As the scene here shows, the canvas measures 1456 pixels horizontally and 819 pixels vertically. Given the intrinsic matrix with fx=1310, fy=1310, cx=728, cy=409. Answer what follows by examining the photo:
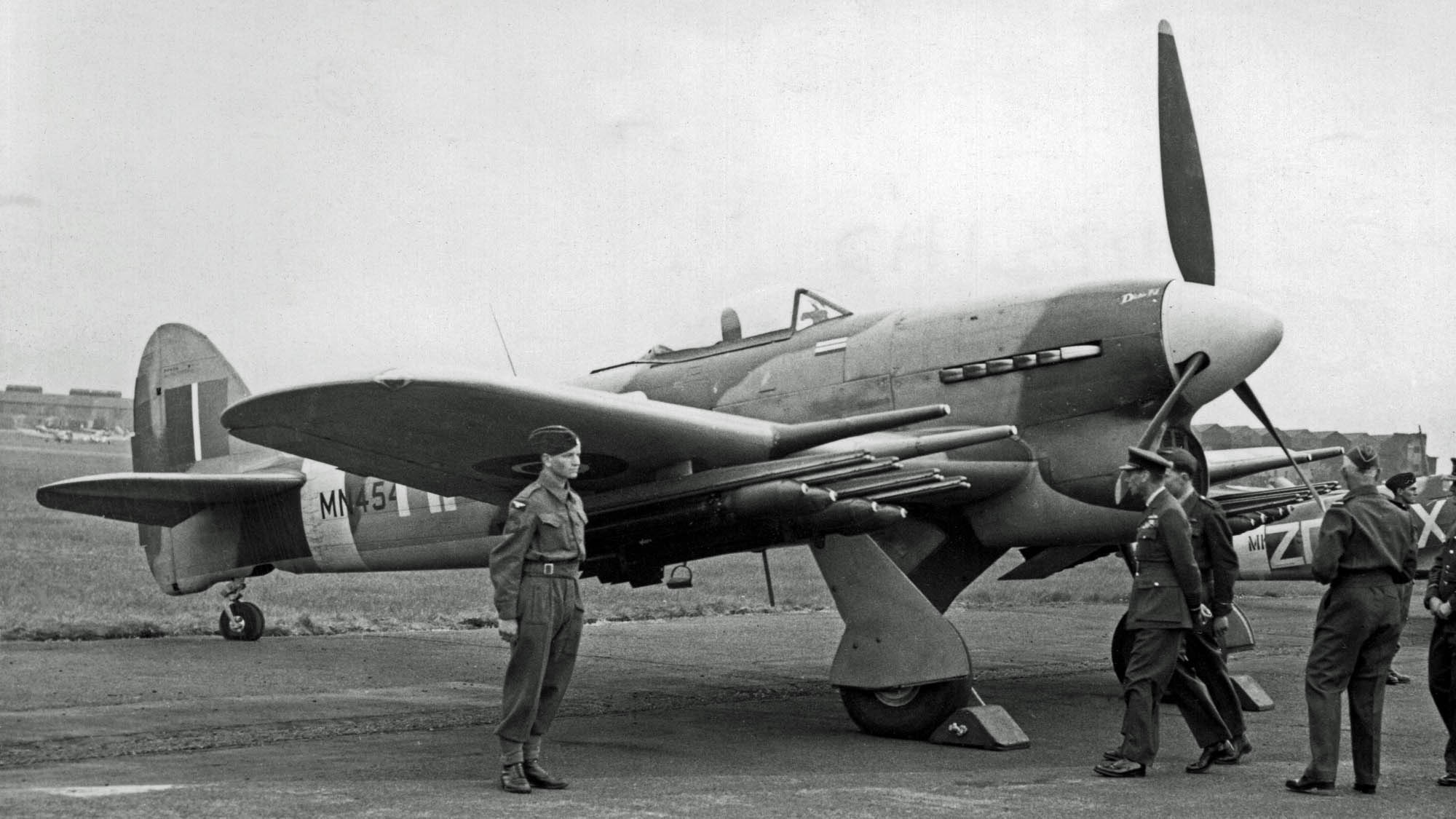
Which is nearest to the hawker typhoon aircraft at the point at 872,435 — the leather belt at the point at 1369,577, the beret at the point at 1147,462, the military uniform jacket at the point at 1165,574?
the beret at the point at 1147,462

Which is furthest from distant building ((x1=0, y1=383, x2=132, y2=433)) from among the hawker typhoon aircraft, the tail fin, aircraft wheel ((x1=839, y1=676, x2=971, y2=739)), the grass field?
aircraft wheel ((x1=839, y1=676, x2=971, y2=739))

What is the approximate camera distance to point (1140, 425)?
769cm

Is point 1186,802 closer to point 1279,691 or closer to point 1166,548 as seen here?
point 1166,548

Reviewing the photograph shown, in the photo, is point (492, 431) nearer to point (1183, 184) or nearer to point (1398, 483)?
point (1398, 483)

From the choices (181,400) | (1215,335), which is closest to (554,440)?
(1215,335)

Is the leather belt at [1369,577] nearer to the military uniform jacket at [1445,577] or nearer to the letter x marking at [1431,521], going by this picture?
the military uniform jacket at [1445,577]

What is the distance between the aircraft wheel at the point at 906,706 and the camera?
23.5ft

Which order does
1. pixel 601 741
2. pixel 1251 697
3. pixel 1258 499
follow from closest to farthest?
pixel 601 741, pixel 1251 697, pixel 1258 499

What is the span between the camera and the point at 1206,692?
6273 millimetres

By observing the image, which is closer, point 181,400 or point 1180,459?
point 1180,459

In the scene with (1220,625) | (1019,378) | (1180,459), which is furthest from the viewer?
(1019,378)

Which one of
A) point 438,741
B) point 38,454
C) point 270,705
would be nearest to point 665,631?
point 270,705

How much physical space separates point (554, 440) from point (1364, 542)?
12.0ft

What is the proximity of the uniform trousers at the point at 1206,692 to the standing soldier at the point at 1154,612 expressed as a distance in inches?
10.5
